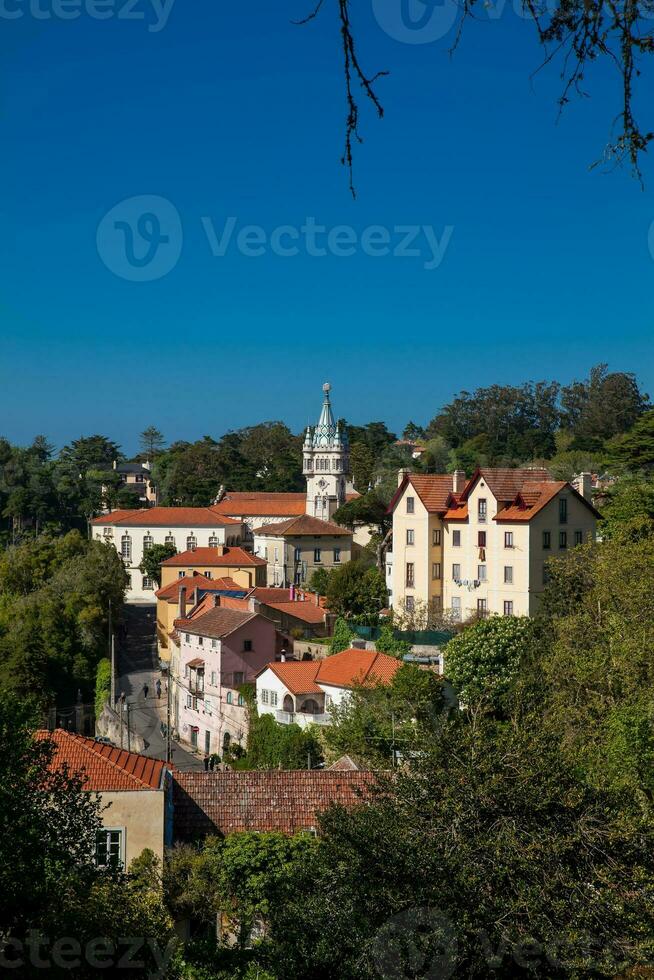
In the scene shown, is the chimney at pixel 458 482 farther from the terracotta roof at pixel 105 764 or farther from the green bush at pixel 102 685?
the terracotta roof at pixel 105 764

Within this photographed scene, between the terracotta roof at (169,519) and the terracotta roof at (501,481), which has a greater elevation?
the terracotta roof at (169,519)

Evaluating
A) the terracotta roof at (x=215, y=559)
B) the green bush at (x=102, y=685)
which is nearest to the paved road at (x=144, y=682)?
the green bush at (x=102, y=685)

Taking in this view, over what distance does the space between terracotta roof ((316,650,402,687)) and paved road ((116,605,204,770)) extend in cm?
522

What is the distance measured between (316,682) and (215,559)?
1211 inches

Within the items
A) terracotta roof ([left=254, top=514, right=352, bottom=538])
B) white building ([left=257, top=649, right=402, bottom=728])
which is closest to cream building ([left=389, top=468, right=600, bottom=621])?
white building ([left=257, top=649, right=402, bottom=728])

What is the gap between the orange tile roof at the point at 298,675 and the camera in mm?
31297

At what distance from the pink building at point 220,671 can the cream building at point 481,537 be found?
5.27m

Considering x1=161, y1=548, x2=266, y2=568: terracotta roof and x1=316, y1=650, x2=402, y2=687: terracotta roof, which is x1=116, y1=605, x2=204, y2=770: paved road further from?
x1=316, y1=650, x2=402, y2=687: terracotta roof

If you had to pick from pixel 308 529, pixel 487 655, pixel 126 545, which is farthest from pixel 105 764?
pixel 126 545

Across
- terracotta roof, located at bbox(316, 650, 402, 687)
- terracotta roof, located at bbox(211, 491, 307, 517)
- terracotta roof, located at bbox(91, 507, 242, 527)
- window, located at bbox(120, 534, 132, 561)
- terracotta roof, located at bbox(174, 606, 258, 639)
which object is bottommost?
terracotta roof, located at bbox(316, 650, 402, 687)

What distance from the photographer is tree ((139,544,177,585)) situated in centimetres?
6853

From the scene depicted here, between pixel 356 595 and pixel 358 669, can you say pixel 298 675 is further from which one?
pixel 356 595

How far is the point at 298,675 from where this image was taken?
106 feet

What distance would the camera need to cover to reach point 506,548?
34.6m
